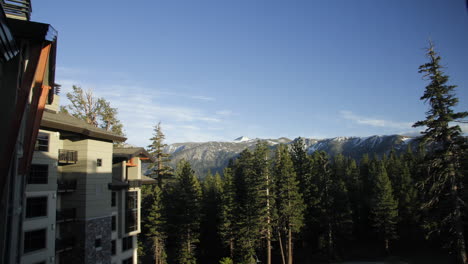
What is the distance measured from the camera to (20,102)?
17.1 ft

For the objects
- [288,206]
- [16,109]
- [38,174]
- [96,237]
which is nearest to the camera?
[16,109]

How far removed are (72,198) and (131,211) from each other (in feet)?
22.6

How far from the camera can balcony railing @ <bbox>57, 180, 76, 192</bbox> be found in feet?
61.2

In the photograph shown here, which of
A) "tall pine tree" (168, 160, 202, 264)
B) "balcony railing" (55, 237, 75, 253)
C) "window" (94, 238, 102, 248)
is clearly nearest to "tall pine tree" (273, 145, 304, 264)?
"tall pine tree" (168, 160, 202, 264)

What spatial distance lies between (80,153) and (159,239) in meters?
23.7

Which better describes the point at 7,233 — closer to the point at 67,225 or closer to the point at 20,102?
the point at 20,102

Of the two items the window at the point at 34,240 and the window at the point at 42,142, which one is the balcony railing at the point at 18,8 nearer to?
the window at the point at 42,142

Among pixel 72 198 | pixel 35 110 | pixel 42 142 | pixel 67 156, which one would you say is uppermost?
pixel 42 142

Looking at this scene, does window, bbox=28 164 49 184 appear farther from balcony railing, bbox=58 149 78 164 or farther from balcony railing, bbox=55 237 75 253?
balcony railing, bbox=55 237 75 253

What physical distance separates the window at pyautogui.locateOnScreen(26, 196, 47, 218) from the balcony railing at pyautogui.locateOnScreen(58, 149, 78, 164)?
2568 mm

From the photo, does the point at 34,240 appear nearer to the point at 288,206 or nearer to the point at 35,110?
the point at 35,110

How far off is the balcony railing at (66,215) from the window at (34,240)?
132 centimetres

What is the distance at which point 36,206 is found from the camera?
659 inches

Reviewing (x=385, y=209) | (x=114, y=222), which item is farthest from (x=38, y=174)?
(x=385, y=209)
